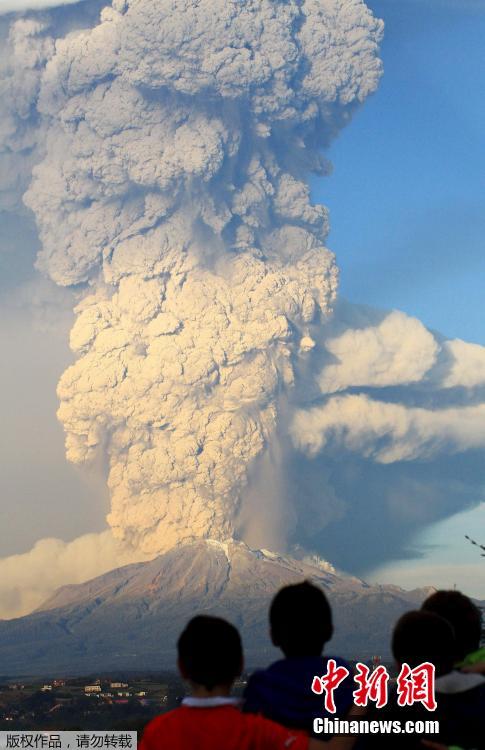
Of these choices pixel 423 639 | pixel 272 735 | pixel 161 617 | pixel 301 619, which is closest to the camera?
pixel 272 735

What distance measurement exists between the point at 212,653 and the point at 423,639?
604mm

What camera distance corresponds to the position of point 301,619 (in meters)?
3.53

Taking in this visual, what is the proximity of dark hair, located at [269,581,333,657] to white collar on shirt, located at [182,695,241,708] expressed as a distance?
0.32m

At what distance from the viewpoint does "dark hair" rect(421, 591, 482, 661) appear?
359 centimetres

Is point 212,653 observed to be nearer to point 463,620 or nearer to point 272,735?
point 272,735

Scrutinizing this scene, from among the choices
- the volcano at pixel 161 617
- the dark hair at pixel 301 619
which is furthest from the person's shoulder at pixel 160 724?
the volcano at pixel 161 617

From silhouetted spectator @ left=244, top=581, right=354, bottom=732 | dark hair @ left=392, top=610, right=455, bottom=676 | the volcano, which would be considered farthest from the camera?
the volcano

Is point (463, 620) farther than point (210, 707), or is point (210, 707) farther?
point (463, 620)

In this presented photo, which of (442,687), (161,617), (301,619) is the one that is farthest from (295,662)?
(161,617)

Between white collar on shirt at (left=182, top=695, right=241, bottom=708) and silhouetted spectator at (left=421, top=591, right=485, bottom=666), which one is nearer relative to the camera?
white collar on shirt at (left=182, top=695, right=241, bottom=708)

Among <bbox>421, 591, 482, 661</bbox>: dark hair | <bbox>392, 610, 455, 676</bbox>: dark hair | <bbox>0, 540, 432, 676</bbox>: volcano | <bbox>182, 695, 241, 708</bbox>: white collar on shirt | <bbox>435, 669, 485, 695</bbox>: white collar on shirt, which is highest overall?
<bbox>0, 540, 432, 676</bbox>: volcano

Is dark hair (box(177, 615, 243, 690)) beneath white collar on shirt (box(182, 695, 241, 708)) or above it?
above

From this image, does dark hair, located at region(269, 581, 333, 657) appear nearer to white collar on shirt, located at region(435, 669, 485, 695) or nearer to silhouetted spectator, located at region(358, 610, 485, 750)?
silhouetted spectator, located at region(358, 610, 485, 750)

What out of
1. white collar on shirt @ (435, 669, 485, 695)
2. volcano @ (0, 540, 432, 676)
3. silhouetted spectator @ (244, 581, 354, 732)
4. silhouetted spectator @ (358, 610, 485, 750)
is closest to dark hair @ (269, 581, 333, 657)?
silhouetted spectator @ (244, 581, 354, 732)
